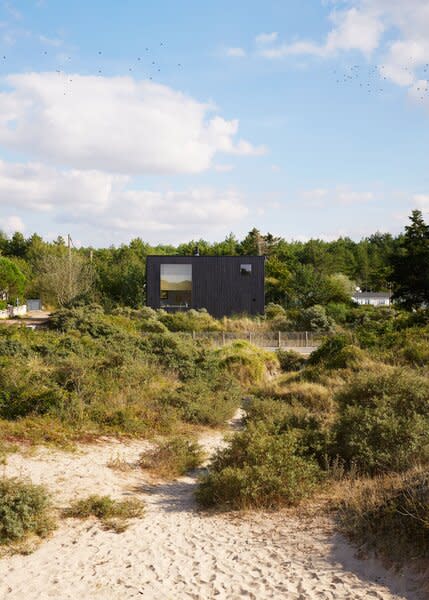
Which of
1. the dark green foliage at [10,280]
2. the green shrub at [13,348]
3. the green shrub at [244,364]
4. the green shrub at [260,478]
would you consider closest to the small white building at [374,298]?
the dark green foliage at [10,280]

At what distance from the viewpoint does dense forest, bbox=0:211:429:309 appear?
136 feet

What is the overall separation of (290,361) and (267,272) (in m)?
32.7

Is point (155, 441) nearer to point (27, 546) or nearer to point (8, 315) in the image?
point (27, 546)

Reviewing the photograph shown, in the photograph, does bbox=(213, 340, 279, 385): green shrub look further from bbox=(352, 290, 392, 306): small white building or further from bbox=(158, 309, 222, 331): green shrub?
bbox=(352, 290, 392, 306): small white building

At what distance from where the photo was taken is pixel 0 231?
86.5 m

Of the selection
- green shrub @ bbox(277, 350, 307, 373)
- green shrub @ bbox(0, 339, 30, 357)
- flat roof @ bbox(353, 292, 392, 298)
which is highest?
flat roof @ bbox(353, 292, 392, 298)

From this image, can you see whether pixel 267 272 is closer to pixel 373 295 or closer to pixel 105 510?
pixel 373 295

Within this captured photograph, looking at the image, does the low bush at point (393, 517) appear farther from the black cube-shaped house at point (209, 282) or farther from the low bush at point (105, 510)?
the black cube-shaped house at point (209, 282)

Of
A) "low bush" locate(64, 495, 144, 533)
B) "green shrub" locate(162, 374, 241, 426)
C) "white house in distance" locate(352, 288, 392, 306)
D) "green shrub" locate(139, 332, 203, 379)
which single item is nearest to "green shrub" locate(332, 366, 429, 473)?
"low bush" locate(64, 495, 144, 533)

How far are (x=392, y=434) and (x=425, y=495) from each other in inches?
88.1

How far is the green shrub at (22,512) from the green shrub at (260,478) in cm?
223

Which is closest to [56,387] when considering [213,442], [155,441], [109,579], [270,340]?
[155,441]

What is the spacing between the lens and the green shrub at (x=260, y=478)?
788 cm

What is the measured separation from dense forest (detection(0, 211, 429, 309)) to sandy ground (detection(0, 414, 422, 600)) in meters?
35.4
